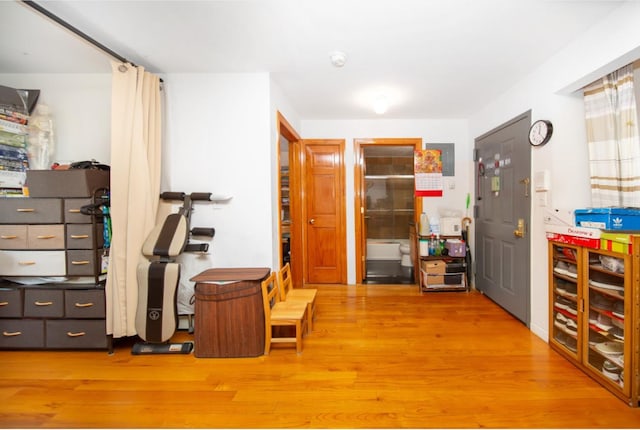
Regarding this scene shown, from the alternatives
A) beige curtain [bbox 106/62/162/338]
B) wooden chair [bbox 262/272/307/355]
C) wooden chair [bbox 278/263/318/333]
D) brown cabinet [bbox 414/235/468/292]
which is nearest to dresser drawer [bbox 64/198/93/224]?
beige curtain [bbox 106/62/162/338]

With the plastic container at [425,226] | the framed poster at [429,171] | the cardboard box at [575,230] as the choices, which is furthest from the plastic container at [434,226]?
the cardboard box at [575,230]

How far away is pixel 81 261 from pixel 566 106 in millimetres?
4066

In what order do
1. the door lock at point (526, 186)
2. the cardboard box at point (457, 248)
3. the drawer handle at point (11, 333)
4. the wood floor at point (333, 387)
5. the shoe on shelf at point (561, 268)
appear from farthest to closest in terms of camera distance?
the cardboard box at point (457, 248)
the door lock at point (526, 186)
the drawer handle at point (11, 333)
the shoe on shelf at point (561, 268)
the wood floor at point (333, 387)

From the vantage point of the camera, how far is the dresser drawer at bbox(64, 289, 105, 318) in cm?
202

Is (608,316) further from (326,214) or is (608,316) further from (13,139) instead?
(13,139)

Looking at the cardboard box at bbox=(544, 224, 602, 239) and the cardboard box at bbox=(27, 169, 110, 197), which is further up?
the cardboard box at bbox=(27, 169, 110, 197)

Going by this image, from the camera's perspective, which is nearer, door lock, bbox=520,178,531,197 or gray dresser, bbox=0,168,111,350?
gray dresser, bbox=0,168,111,350

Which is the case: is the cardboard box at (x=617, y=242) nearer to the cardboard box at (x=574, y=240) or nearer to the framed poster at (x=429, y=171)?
the cardboard box at (x=574, y=240)

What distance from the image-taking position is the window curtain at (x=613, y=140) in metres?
1.71

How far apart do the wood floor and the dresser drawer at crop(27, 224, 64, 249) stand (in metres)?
0.87

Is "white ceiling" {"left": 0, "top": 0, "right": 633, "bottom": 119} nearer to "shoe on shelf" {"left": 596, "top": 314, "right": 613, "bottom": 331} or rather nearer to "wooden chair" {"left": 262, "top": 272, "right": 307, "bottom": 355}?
"wooden chair" {"left": 262, "top": 272, "right": 307, "bottom": 355}

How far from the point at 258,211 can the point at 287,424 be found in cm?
154

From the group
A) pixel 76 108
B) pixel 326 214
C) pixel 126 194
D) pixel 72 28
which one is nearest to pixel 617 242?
pixel 326 214

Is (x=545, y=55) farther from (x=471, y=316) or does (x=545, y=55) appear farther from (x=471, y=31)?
(x=471, y=316)
